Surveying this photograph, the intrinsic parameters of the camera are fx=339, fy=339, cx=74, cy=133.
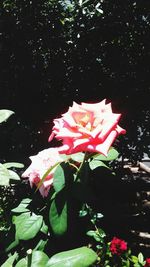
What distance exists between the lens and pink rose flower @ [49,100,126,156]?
0.90m

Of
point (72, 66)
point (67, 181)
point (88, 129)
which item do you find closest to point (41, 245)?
point (67, 181)

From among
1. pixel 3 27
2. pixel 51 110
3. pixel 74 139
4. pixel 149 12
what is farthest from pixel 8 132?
pixel 74 139

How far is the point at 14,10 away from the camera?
13.3 ft

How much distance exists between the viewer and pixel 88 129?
980mm

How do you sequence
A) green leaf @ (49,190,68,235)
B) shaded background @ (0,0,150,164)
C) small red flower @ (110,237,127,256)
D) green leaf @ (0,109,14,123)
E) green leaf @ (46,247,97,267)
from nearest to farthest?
green leaf @ (46,247,97,267) → green leaf @ (49,190,68,235) → green leaf @ (0,109,14,123) → small red flower @ (110,237,127,256) → shaded background @ (0,0,150,164)

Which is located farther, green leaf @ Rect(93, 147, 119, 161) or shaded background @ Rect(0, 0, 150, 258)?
shaded background @ Rect(0, 0, 150, 258)

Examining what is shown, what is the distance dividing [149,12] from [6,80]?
75.9 inches

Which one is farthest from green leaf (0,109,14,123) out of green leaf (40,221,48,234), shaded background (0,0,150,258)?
shaded background (0,0,150,258)

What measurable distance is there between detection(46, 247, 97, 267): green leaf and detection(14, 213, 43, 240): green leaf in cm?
21

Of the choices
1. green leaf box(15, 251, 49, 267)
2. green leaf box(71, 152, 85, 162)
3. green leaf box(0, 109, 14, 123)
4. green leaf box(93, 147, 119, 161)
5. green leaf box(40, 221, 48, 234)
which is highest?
green leaf box(0, 109, 14, 123)

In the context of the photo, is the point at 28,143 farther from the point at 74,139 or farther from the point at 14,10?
the point at 74,139

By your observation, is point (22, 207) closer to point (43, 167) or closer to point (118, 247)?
point (43, 167)

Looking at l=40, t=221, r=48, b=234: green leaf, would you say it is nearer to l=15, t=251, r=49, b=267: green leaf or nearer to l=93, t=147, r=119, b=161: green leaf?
l=15, t=251, r=49, b=267: green leaf

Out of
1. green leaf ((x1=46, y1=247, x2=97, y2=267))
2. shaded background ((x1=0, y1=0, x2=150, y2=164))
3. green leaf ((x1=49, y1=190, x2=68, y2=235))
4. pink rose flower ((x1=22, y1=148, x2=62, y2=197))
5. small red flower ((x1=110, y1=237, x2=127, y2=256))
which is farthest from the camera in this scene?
shaded background ((x1=0, y1=0, x2=150, y2=164))
